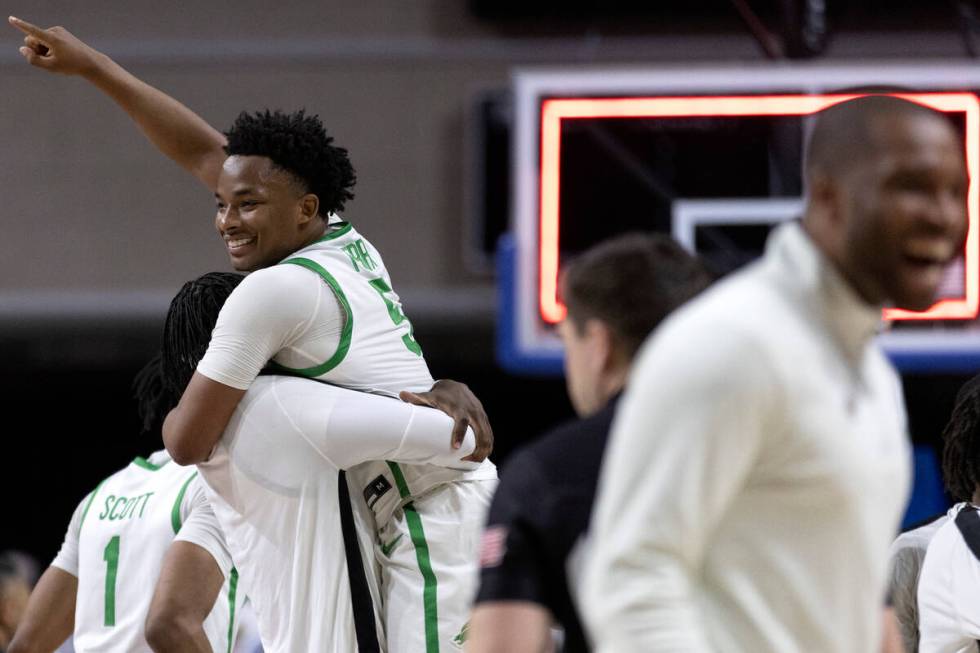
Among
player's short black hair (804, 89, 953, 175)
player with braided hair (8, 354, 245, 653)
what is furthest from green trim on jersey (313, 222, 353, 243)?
player's short black hair (804, 89, 953, 175)

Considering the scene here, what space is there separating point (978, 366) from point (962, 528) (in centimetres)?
353

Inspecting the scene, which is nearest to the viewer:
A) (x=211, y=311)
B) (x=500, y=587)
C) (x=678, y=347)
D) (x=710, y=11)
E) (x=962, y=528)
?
(x=678, y=347)

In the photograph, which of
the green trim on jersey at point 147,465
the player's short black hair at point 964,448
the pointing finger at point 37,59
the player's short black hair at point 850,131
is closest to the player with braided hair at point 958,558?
the player's short black hair at point 964,448

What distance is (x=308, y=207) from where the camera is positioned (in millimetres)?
3441

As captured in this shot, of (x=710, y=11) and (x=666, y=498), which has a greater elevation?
(x=710, y=11)

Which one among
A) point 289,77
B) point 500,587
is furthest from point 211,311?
point 289,77

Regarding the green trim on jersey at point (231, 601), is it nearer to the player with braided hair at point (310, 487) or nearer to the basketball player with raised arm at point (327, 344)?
the player with braided hair at point (310, 487)

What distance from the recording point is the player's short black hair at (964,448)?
3.53m

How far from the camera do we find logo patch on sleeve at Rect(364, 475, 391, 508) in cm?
338

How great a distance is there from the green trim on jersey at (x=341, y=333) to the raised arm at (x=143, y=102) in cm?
A: 63

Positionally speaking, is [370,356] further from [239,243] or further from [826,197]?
[826,197]

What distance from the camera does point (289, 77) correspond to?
32.2 ft

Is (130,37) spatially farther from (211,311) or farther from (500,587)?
(500,587)

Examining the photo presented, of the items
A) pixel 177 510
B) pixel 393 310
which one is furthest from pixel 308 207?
pixel 177 510
